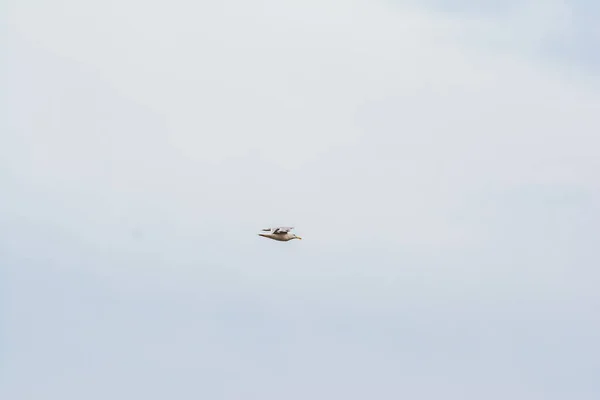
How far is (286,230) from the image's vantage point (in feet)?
193
